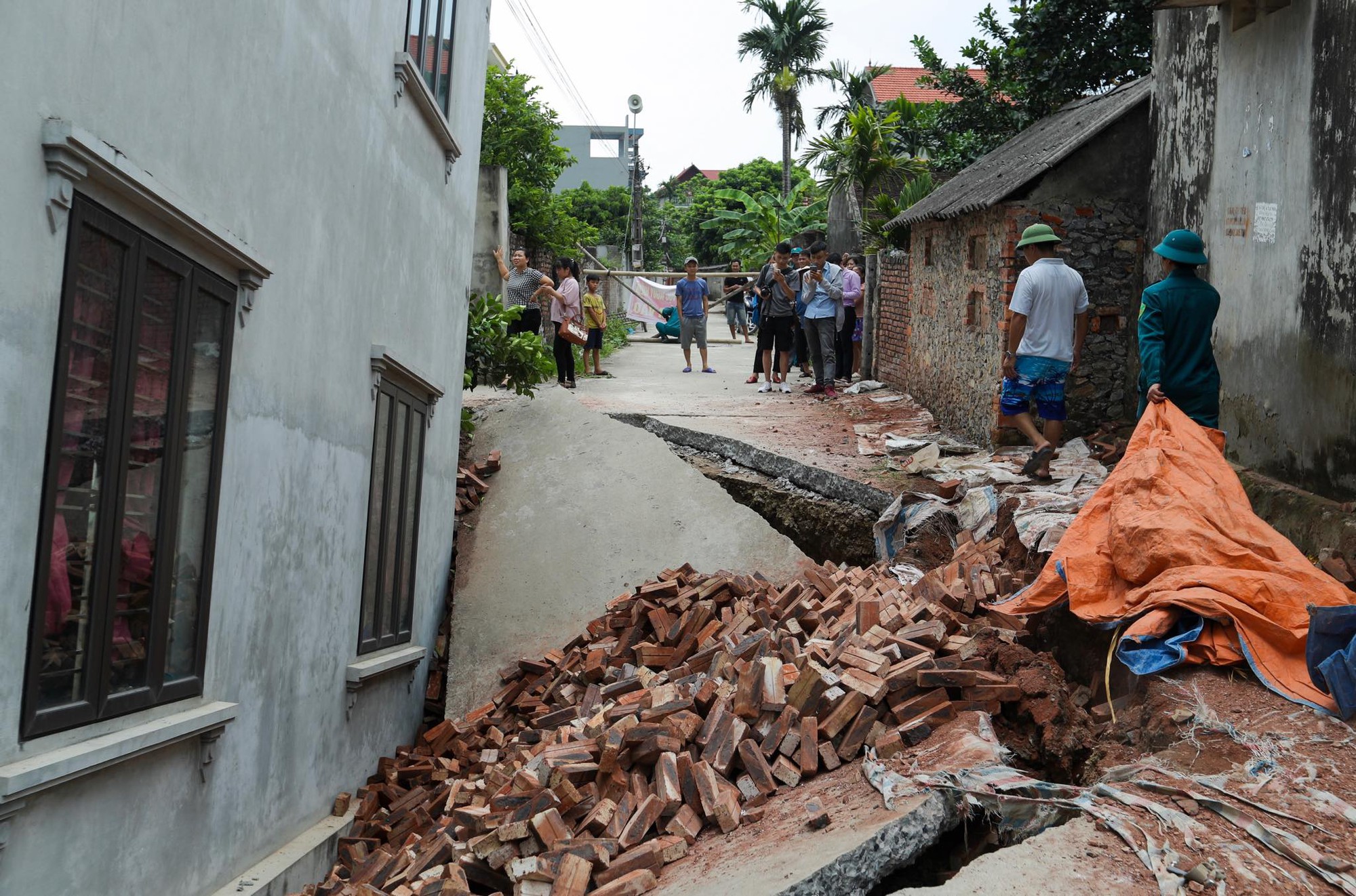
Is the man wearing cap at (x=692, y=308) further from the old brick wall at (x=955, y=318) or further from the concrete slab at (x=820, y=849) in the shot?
the concrete slab at (x=820, y=849)

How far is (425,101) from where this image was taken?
675 cm

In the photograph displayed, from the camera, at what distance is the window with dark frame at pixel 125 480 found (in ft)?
10.5

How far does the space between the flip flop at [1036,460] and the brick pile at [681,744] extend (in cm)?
125

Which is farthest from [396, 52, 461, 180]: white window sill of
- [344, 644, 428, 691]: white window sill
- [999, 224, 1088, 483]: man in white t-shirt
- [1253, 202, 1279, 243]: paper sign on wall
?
[1253, 202, 1279, 243]: paper sign on wall

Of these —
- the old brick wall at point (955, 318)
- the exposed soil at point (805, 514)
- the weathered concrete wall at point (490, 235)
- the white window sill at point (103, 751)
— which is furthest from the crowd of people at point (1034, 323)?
the white window sill at point (103, 751)

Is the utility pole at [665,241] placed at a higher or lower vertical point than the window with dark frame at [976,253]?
higher

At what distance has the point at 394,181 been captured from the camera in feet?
20.8

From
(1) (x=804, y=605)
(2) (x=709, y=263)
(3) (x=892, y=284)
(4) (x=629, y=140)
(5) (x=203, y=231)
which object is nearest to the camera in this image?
(5) (x=203, y=231)

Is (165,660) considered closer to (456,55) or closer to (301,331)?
(301,331)

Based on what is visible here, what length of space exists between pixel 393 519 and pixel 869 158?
1423 cm

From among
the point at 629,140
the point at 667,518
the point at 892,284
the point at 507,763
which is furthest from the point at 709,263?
the point at 507,763

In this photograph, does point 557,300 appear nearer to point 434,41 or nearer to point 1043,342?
point 434,41

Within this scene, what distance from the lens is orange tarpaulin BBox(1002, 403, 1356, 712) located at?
4.30 metres

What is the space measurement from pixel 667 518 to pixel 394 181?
12.7 ft
